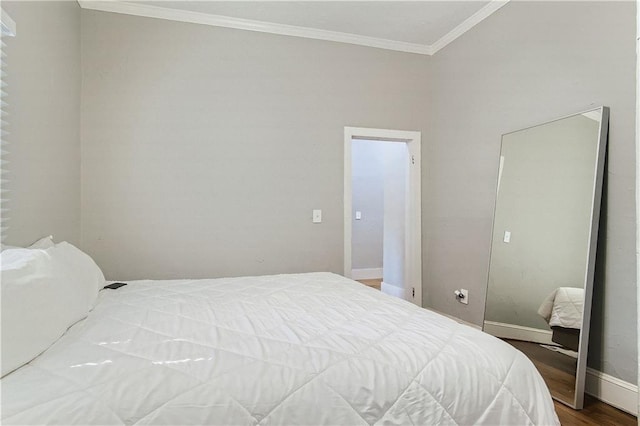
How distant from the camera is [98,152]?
2.90m

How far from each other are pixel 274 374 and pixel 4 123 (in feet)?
6.02

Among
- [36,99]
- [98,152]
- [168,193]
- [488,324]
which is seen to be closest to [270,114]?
[168,193]

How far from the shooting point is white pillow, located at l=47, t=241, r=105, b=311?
5.08ft

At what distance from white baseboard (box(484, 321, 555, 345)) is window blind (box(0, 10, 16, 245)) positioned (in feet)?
10.2

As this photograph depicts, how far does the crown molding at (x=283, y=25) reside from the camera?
2.92 meters

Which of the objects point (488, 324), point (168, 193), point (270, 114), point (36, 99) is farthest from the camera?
point (270, 114)

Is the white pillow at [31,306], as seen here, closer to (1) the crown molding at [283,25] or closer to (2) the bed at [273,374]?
(2) the bed at [273,374]

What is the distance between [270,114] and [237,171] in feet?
1.98

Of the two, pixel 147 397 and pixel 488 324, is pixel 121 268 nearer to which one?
pixel 147 397

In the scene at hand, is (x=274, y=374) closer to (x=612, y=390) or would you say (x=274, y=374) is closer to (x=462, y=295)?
(x=612, y=390)

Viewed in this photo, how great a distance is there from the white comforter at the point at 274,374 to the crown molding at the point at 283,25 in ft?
8.42

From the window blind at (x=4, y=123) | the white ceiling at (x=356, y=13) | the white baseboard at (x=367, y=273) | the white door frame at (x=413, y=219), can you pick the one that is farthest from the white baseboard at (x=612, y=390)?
the white baseboard at (x=367, y=273)

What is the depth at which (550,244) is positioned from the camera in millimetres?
2418

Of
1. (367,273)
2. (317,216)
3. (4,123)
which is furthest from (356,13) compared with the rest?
(367,273)
